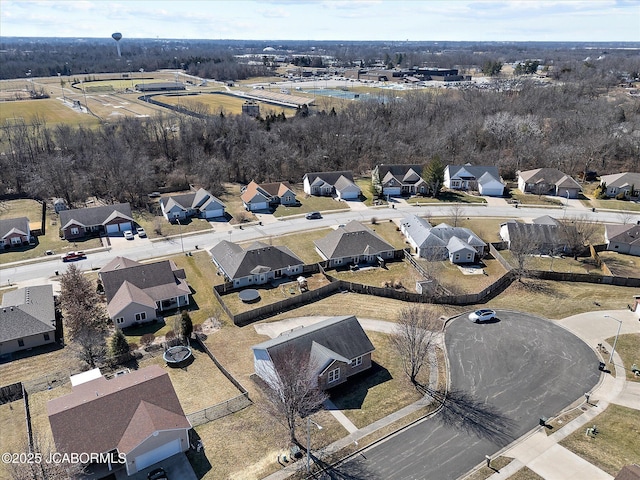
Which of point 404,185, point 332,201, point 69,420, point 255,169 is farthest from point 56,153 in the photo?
point 69,420

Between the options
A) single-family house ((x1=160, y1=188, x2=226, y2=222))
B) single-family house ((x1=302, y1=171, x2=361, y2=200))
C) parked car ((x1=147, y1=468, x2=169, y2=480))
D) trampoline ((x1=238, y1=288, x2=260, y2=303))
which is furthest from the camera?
single-family house ((x1=302, y1=171, x2=361, y2=200))

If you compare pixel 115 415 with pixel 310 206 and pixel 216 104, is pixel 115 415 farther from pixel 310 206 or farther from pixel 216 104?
pixel 216 104

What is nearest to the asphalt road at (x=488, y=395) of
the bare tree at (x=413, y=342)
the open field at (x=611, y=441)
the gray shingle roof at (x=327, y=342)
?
the open field at (x=611, y=441)

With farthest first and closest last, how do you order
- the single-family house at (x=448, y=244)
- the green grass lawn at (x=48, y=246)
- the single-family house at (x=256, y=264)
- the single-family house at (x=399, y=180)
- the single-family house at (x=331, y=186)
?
the single-family house at (x=399, y=180) < the single-family house at (x=331, y=186) < the green grass lawn at (x=48, y=246) < the single-family house at (x=448, y=244) < the single-family house at (x=256, y=264)

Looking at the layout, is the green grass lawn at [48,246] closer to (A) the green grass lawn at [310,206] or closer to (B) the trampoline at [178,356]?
(B) the trampoline at [178,356]

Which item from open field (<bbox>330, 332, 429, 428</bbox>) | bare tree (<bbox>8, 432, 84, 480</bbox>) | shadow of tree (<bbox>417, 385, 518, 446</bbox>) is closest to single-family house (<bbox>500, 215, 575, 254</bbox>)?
open field (<bbox>330, 332, 429, 428</bbox>)

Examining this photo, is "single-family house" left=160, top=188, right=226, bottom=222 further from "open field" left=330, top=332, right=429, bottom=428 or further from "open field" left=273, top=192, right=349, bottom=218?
"open field" left=330, top=332, right=429, bottom=428

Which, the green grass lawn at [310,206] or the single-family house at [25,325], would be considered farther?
the green grass lawn at [310,206]

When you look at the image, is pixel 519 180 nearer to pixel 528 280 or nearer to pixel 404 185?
pixel 404 185
